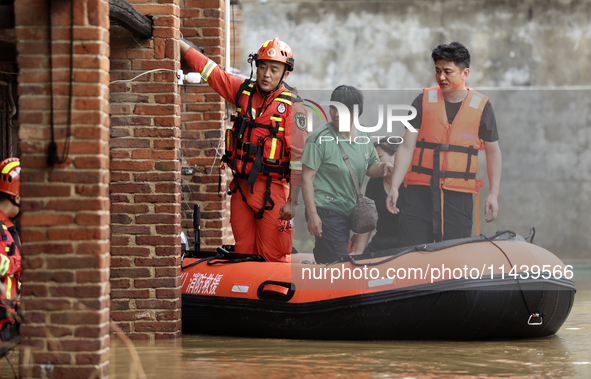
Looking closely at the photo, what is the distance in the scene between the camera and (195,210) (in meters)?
6.54

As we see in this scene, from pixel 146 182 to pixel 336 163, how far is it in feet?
4.48

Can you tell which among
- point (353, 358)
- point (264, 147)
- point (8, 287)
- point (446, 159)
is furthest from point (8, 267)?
point (446, 159)

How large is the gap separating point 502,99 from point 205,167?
255 inches

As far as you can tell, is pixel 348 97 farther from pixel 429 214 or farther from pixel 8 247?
pixel 8 247

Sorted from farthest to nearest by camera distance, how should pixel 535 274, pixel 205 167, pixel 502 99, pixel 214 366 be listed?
pixel 502 99
pixel 205 167
pixel 535 274
pixel 214 366

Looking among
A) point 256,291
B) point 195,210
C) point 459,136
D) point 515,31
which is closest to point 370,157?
point 459,136

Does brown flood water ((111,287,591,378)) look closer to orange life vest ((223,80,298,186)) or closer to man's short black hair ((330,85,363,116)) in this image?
orange life vest ((223,80,298,186))

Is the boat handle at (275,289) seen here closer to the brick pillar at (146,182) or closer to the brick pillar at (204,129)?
the brick pillar at (146,182)

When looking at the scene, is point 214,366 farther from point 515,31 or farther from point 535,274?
point 515,31

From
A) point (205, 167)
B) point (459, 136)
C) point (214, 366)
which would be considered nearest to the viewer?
point (214, 366)

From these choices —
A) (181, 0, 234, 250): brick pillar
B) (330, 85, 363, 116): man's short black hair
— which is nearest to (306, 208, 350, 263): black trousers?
(330, 85, 363, 116): man's short black hair

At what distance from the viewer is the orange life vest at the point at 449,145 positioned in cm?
520

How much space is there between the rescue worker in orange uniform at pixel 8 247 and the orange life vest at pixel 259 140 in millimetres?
1622

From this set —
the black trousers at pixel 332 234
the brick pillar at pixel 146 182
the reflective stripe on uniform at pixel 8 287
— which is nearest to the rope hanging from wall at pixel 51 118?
the reflective stripe on uniform at pixel 8 287
